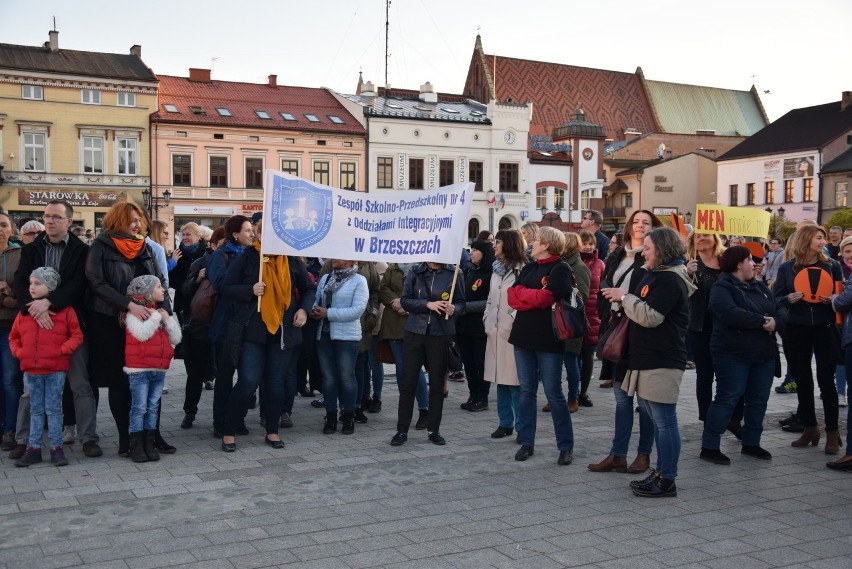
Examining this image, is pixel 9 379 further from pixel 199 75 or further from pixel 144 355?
pixel 199 75

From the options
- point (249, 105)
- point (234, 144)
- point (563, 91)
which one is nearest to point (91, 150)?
point (234, 144)

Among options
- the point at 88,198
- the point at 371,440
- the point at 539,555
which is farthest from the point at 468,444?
the point at 88,198

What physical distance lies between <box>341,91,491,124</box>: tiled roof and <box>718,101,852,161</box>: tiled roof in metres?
20.3

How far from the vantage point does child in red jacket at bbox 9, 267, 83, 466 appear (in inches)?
284

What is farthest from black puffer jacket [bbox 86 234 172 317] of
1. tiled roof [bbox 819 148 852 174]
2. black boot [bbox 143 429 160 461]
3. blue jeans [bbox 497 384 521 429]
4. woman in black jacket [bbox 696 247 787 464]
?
tiled roof [bbox 819 148 852 174]

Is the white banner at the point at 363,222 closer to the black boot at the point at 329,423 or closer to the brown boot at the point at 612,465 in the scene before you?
the black boot at the point at 329,423

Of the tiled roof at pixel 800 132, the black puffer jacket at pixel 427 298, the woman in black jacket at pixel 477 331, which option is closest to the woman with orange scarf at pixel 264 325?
the black puffer jacket at pixel 427 298

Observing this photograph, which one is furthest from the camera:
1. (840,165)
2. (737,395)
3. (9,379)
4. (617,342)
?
(840,165)

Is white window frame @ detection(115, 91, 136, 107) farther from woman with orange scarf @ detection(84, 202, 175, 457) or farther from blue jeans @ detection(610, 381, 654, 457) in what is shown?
blue jeans @ detection(610, 381, 654, 457)

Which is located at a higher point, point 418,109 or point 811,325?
point 418,109

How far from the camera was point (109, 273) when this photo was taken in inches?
295

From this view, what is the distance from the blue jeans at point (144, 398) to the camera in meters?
7.41

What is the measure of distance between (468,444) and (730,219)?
500cm

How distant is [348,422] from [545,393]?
2.10 meters
